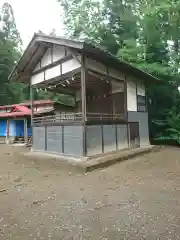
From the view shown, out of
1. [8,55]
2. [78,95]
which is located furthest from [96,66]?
[8,55]

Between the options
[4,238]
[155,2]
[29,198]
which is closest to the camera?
[4,238]

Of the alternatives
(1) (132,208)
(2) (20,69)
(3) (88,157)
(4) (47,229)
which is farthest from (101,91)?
(4) (47,229)

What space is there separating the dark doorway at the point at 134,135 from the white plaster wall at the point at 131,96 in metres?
0.87

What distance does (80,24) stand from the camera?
18.9m

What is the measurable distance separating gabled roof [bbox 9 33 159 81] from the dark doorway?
8.83 ft

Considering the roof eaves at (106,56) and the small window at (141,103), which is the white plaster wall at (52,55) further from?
the small window at (141,103)

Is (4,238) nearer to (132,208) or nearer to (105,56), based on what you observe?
(132,208)

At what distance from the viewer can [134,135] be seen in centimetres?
1128

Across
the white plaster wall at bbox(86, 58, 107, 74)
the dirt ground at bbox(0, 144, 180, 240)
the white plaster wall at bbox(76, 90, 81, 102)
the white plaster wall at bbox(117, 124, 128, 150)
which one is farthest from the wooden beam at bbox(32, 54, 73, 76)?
the dirt ground at bbox(0, 144, 180, 240)

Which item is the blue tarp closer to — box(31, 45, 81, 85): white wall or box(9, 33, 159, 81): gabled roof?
box(9, 33, 159, 81): gabled roof

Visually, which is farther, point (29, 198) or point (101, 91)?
point (101, 91)

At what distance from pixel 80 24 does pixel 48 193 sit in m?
17.0

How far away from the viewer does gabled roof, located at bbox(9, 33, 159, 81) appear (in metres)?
7.98

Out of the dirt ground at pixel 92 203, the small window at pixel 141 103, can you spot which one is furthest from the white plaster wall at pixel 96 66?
the dirt ground at pixel 92 203
